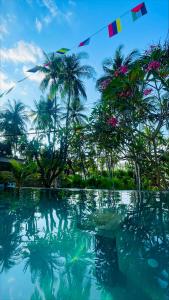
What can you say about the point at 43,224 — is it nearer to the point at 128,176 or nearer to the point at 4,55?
the point at 4,55

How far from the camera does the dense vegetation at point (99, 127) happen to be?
202 inches

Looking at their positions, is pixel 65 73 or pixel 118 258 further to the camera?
pixel 65 73

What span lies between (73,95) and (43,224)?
1600 cm

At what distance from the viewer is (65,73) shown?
57.1ft

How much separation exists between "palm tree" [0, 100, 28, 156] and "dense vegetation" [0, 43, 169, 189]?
0.12 meters

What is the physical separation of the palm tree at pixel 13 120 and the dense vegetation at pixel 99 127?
0.41ft

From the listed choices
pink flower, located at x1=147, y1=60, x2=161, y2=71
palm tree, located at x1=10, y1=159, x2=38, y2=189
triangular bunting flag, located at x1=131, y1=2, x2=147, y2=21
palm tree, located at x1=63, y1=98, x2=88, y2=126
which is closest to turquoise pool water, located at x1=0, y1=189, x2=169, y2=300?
pink flower, located at x1=147, y1=60, x2=161, y2=71

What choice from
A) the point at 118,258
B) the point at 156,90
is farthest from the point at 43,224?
the point at 156,90

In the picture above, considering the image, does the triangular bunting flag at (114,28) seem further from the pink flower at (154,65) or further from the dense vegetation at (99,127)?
the pink flower at (154,65)

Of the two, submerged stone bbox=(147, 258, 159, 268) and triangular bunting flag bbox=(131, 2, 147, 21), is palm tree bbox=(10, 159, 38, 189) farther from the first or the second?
submerged stone bbox=(147, 258, 159, 268)

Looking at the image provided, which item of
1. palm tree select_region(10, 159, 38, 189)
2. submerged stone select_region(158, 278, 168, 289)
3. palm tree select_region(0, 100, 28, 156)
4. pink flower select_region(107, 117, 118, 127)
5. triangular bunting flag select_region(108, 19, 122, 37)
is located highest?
palm tree select_region(0, 100, 28, 156)

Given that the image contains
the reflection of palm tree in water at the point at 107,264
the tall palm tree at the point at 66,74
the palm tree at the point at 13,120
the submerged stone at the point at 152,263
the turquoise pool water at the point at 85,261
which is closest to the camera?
the turquoise pool water at the point at 85,261

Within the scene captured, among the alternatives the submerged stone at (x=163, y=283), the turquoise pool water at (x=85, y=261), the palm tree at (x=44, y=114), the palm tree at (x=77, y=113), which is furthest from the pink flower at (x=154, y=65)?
the palm tree at (x=77, y=113)

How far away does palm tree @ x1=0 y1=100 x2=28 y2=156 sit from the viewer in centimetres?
2830
